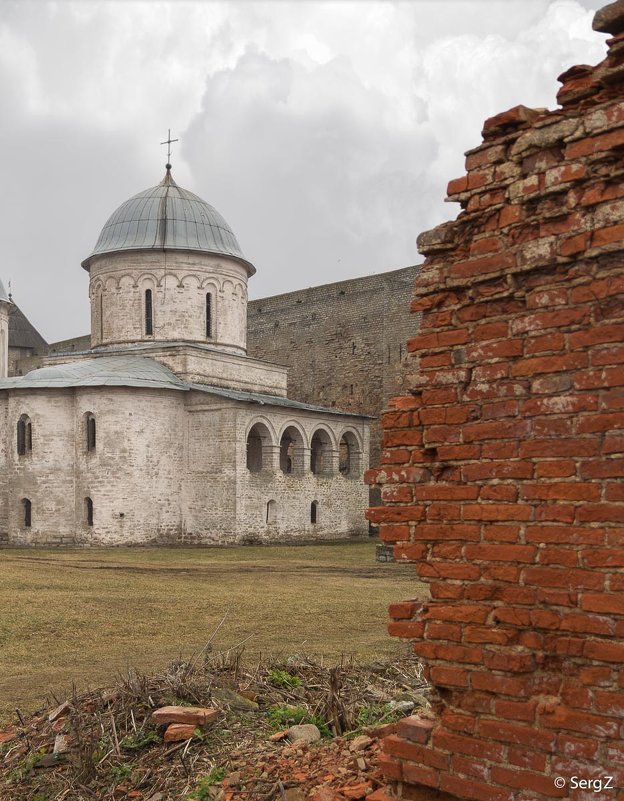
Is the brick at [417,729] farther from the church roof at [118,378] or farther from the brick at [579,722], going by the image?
the church roof at [118,378]

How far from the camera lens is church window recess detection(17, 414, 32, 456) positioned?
82.9ft

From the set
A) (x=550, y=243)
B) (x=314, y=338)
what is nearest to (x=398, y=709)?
(x=550, y=243)

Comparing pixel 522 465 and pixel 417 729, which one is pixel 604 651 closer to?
pixel 522 465

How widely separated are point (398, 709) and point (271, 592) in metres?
8.37

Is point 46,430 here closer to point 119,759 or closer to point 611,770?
point 119,759

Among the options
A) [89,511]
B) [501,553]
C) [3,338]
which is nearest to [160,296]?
[89,511]

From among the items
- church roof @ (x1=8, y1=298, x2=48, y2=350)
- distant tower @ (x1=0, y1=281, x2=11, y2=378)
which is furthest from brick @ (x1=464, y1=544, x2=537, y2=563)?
church roof @ (x1=8, y1=298, x2=48, y2=350)

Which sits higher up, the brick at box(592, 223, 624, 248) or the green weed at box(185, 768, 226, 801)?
the brick at box(592, 223, 624, 248)

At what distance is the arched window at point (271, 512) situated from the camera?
2649 cm

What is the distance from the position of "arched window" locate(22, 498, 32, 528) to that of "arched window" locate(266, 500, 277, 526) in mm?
6283

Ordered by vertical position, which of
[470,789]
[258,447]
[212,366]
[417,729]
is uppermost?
[212,366]

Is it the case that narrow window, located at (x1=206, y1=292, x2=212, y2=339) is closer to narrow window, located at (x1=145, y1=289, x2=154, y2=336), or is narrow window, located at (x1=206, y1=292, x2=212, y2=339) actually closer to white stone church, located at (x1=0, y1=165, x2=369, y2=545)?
white stone church, located at (x1=0, y1=165, x2=369, y2=545)

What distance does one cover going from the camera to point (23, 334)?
157 ft

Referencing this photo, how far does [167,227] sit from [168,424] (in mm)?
7224
